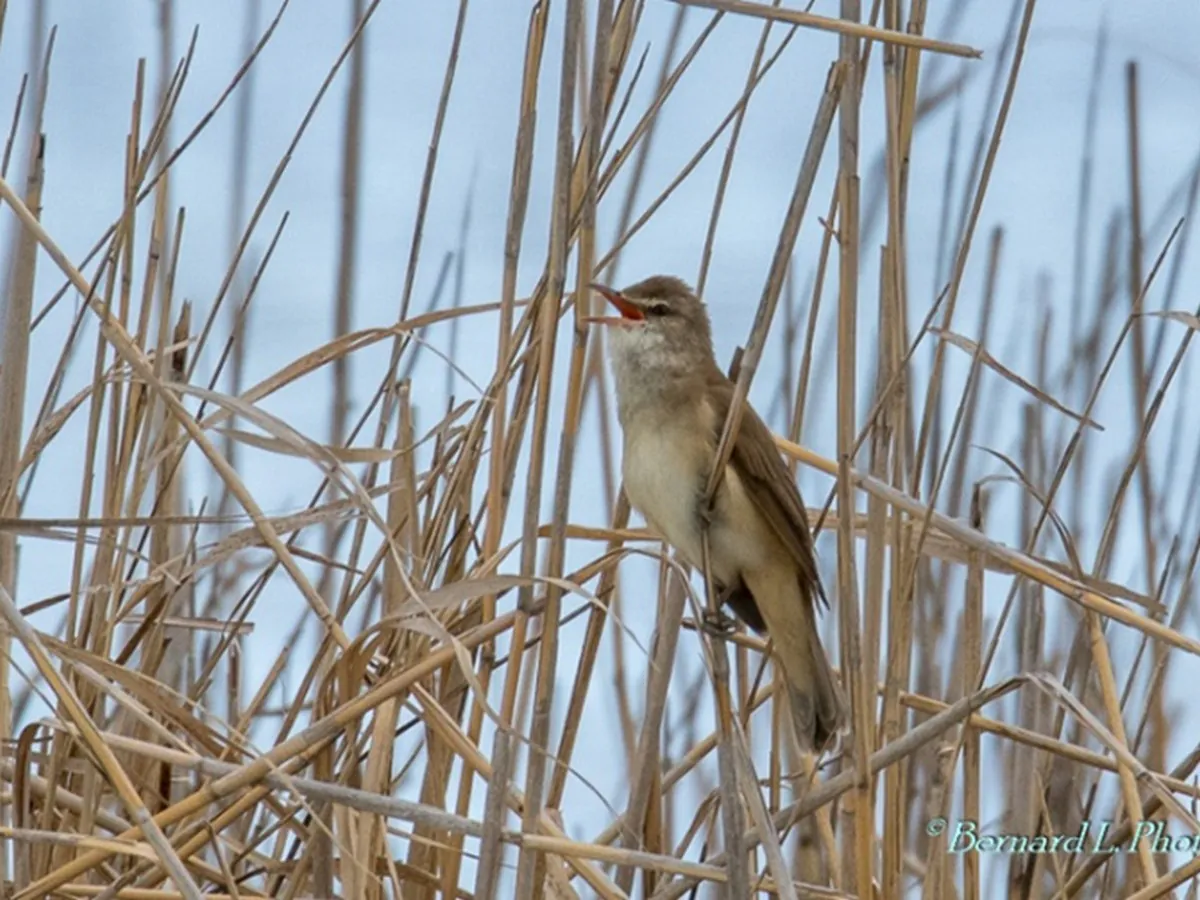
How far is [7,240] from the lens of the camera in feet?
7.73

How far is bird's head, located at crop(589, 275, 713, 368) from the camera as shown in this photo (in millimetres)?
2445

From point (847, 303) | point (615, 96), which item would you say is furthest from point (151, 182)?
point (847, 303)

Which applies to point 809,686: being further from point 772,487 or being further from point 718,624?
point 772,487

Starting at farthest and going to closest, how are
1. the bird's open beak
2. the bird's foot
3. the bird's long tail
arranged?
the bird's open beak, the bird's long tail, the bird's foot

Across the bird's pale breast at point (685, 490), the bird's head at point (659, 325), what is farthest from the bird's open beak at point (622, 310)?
the bird's pale breast at point (685, 490)

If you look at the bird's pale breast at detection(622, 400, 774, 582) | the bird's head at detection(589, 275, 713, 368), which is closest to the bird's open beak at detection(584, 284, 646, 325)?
the bird's head at detection(589, 275, 713, 368)

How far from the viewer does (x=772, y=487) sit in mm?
2371

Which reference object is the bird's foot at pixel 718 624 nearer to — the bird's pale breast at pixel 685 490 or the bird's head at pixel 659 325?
the bird's pale breast at pixel 685 490

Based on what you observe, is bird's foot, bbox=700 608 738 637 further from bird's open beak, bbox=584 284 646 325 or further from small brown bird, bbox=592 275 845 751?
bird's open beak, bbox=584 284 646 325

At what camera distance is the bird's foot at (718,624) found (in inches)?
82.5

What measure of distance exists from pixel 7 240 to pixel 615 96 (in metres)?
0.93

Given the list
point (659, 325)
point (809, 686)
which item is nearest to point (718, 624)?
point (809, 686)

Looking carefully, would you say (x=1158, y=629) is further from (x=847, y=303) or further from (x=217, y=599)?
(x=217, y=599)

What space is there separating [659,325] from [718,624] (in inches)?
19.2
